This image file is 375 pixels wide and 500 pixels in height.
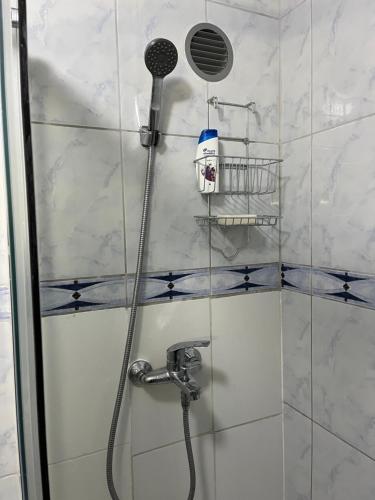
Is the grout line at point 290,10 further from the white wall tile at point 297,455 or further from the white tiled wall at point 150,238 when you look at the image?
the white wall tile at point 297,455

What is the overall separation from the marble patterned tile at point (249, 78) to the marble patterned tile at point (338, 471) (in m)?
1.01

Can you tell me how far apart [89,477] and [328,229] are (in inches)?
39.8

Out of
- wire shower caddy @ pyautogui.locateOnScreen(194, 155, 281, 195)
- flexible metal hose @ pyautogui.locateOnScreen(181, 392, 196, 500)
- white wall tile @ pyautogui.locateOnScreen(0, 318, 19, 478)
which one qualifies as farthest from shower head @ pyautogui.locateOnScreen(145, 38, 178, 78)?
flexible metal hose @ pyautogui.locateOnScreen(181, 392, 196, 500)

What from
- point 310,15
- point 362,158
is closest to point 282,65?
point 310,15

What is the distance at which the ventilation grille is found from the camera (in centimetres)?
108

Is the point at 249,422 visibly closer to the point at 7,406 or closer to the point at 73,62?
the point at 7,406

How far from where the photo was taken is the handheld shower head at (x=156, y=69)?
0.93m

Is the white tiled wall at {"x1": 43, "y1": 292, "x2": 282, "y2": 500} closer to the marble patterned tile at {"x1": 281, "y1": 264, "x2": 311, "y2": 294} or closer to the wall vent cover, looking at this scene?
the marble patterned tile at {"x1": 281, "y1": 264, "x2": 311, "y2": 294}

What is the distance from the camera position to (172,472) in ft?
3.61

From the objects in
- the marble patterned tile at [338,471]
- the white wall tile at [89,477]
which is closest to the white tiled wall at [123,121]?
the white wall tile at [89,477]

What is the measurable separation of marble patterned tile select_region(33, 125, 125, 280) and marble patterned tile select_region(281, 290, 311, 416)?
0.61 meters

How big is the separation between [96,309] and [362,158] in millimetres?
848

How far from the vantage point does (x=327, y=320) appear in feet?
3.54

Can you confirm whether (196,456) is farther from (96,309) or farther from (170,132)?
(170,132)
